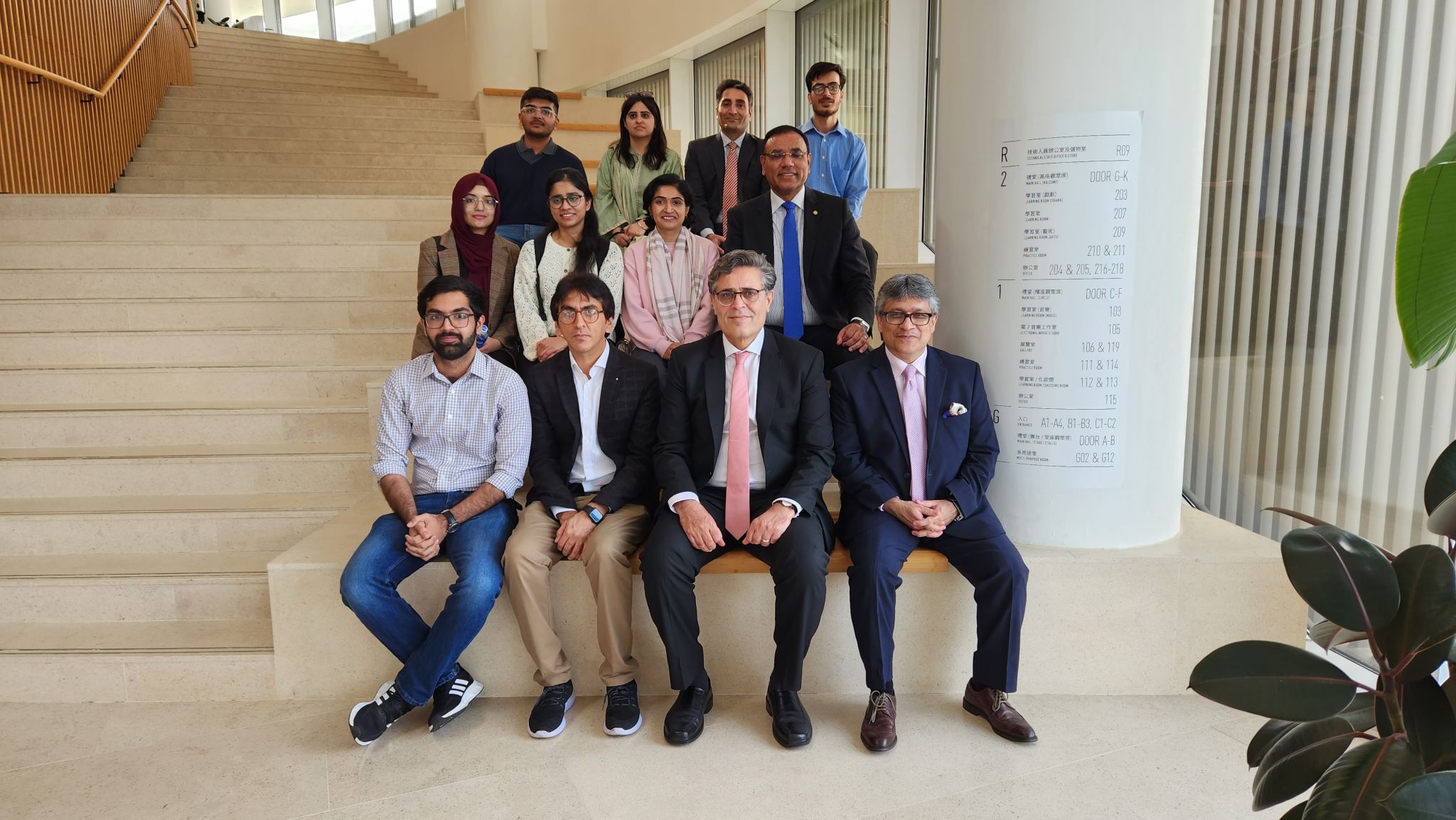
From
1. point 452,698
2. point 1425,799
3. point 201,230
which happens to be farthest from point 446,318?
point 201,230

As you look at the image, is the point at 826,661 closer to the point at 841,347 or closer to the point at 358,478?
the point at 841,347

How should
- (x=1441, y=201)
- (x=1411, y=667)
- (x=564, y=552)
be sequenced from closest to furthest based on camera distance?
(x=1441, y=201)
(x=1411, y=667)
(x=564, y=552)

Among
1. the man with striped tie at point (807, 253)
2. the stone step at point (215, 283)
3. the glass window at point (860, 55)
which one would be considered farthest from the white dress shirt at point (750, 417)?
the glass window at point (860, 55)

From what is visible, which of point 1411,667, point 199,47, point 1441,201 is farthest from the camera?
point 199,47

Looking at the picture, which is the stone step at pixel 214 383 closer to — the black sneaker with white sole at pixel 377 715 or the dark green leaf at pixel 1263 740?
the black sneaker with white sole at pixel 377 715

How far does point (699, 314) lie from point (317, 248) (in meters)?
2.59

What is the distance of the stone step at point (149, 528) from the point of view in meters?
3.46

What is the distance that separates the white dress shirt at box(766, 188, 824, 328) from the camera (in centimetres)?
367

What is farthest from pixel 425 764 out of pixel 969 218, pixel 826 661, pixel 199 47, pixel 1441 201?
pixel 199 47

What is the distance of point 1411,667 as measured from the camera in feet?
3.67

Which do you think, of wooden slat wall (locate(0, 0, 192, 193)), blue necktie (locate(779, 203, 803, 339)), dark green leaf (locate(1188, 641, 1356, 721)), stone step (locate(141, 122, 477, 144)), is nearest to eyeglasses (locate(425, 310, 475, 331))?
blue necktie (locate(779, 203, 803, 339))

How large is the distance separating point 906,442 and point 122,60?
293 inches

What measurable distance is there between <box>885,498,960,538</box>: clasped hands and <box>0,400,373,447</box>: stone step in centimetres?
238

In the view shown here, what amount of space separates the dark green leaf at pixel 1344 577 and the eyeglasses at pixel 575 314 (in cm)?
213
